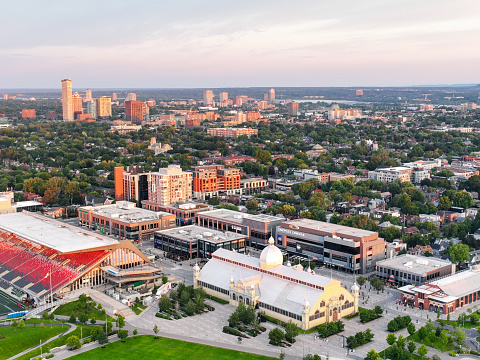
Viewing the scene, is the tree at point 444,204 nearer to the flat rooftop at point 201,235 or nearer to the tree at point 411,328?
the flat rooftop at point 201,235

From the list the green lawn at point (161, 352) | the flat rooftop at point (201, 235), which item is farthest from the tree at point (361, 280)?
the green lawn at point (161, 352)

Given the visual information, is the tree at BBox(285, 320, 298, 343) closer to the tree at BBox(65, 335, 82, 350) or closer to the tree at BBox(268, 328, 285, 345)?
the tree at BBox(268, 328, 285, 345)

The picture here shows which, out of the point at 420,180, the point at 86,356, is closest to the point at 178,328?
the point at 86,356

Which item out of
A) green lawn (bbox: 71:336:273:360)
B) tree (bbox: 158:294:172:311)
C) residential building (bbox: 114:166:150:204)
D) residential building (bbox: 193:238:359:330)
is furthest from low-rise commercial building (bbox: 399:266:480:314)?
residential building (bbox: 114:166:150:204)

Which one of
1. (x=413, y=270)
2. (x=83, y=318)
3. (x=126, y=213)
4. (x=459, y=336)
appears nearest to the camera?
(x=459, y=336)

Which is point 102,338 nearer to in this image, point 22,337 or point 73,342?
point 73,342

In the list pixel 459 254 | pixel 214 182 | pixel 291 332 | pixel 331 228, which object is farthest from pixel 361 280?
pixel 214 182
